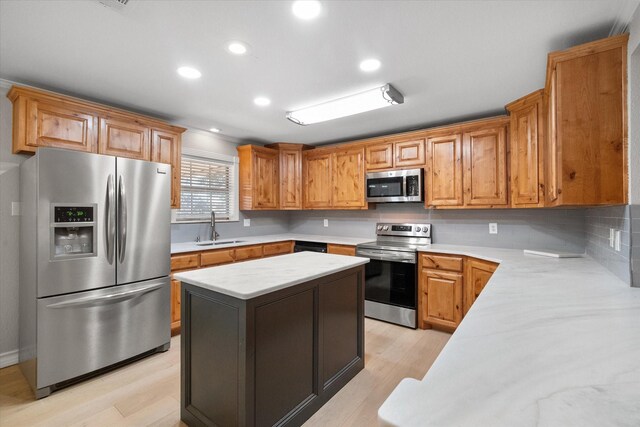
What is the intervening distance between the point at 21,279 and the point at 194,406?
2014mm

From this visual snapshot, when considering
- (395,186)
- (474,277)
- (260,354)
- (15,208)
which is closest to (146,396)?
(260,354)

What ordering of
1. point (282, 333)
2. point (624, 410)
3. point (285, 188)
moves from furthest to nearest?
point (285, 188), point (282, 333), point (624, 410)

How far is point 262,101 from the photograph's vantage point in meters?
2.92

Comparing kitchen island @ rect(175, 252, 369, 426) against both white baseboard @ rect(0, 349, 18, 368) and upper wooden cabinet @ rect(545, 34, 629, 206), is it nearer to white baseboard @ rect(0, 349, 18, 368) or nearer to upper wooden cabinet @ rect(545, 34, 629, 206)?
upper wooden cabinet @ rect(545, 34, 629, 206)

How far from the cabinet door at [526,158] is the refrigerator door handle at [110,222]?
3603 mm

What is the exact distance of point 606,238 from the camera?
6.84ft

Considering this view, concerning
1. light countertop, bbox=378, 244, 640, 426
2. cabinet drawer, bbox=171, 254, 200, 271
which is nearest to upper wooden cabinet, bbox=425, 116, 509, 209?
light countertop, bbox=378, 244, 640, 426

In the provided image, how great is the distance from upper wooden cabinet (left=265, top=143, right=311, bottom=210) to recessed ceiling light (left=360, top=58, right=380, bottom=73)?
8.22ft

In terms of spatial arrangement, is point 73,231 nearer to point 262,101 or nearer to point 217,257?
point 217,257

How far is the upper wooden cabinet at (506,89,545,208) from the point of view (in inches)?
99.1

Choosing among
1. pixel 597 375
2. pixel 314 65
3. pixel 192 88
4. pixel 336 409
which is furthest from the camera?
pixel 192 88

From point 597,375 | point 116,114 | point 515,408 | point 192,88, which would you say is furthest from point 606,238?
point 116,114

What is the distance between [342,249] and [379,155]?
1345 mm

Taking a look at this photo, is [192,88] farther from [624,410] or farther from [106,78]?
[624,410]
